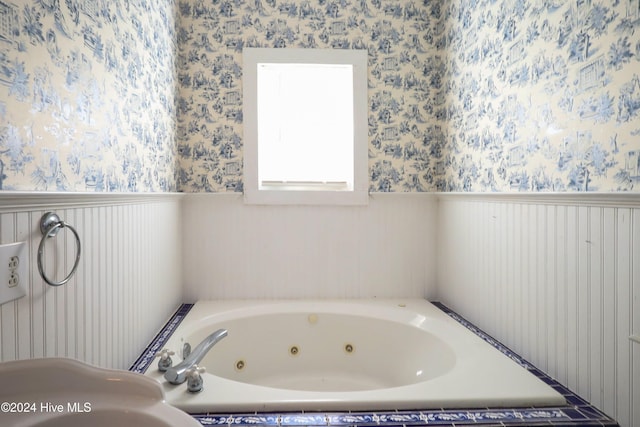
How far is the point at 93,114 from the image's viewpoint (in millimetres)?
1204

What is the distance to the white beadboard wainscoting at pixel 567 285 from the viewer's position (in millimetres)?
1032

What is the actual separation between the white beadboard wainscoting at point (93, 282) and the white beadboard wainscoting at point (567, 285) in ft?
4.80

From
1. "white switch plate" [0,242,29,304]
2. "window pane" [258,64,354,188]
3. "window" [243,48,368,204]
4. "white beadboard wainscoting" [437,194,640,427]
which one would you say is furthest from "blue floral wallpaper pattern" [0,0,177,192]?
"white beadboard wainscoting" [437,194,640,427]

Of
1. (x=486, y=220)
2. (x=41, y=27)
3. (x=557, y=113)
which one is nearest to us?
(x=41, y=27)

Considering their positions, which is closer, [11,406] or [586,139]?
[11,406]

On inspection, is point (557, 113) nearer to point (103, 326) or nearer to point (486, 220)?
point (486, 220)

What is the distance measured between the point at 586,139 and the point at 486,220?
64 cm

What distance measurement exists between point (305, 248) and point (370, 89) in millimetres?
1070

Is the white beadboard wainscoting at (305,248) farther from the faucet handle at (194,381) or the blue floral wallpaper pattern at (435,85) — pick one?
the faucet handle at (194,381)

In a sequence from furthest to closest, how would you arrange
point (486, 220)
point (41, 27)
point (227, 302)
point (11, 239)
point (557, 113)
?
1. point (227, 302)
2. point (486, 220)
3. point (557, 113)
4. point (41, 27)
5. point (11, 239)

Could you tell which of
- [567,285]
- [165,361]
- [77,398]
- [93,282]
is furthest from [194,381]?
[567,285]

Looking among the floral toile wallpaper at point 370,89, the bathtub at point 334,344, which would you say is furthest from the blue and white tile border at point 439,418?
the floral toile wallpaper at point 370,89

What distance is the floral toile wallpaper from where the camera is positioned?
3.27ft

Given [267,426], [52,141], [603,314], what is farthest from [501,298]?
[52,141]
